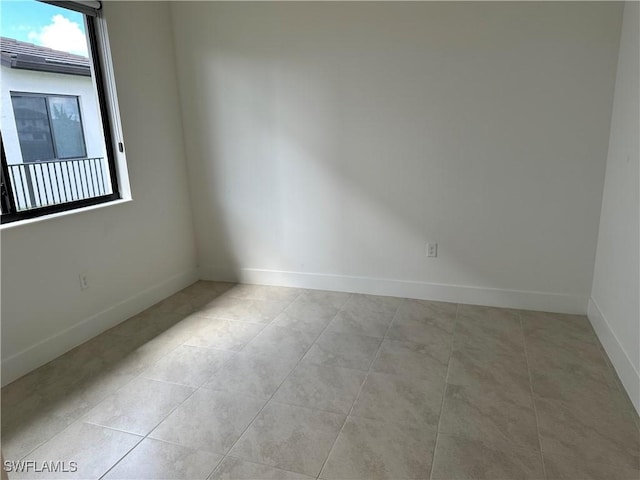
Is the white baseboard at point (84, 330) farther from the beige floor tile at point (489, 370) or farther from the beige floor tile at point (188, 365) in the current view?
the beige floor tile at point (489, 370)

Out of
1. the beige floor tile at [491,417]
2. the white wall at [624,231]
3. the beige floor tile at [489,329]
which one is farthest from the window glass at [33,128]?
the white wall at [624,231]

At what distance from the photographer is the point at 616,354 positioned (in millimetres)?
2400

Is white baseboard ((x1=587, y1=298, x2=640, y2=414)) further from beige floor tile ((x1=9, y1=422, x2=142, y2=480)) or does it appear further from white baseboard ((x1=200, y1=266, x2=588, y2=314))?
beige floor tile ((x1=9, y1=422, x2=142, y2=480))

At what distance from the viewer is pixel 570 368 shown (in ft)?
7.98

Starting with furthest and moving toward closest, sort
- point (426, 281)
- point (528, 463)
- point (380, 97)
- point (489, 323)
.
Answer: point (426, 281) < point (380, 97) < point (489, 323) < point (528, 463)

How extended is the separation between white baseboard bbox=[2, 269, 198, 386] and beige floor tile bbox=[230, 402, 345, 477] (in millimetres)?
1498

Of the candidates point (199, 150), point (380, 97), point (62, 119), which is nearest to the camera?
point (62, 119)

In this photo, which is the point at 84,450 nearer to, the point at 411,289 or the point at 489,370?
the point at 489,370

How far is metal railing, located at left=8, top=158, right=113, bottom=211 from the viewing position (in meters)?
2.52

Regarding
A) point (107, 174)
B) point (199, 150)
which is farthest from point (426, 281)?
point (107, 174)

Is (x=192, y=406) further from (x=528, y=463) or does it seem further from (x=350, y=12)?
(x=350, y=12)

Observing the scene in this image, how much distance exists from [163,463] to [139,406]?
47 cm

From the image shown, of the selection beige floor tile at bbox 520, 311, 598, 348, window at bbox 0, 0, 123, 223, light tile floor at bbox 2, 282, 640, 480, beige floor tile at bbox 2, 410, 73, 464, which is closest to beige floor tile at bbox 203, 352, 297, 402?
light tile floor at bbox 2, 282, 640, 480

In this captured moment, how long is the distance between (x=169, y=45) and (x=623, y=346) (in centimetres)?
389
